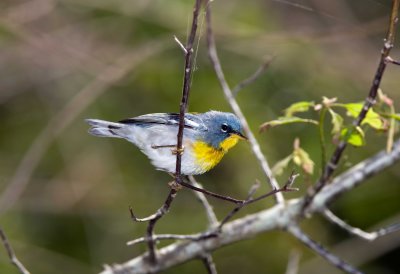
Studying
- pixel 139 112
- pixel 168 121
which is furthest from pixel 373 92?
pixel 139 112

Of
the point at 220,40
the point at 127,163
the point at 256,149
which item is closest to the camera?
the point at 256,149

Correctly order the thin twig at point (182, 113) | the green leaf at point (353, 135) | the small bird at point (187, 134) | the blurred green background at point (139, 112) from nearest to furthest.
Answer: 1. the thin twig at point (182, 113)
2. the green leaf at point (353, 135)
3. the small bird at point (187, 134)
4. the blurred green background at point (139, 112)

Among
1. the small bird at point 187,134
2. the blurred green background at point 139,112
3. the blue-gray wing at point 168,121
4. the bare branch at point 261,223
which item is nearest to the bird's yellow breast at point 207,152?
the small bird at point 187,134

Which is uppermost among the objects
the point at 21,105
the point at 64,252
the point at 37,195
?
the point at 21,105

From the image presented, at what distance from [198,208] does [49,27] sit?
98.8 inches

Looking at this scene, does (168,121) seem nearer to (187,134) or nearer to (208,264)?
(187,134)

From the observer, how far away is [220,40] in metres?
4.97

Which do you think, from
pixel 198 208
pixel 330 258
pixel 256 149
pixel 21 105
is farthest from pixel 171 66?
pixel 330 258

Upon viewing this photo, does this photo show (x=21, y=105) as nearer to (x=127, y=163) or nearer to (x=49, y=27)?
(x=49, y=27)

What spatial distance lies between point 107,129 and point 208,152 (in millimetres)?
556

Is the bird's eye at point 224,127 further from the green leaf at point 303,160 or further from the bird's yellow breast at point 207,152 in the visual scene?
the green leaf at point 303,160

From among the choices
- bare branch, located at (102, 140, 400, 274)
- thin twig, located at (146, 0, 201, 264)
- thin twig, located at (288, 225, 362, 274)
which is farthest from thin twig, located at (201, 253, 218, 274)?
thin twig, located at (288, 225, 362, 274)

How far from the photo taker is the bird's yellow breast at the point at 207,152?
9.66 ft

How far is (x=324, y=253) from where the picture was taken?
2.71 metres
